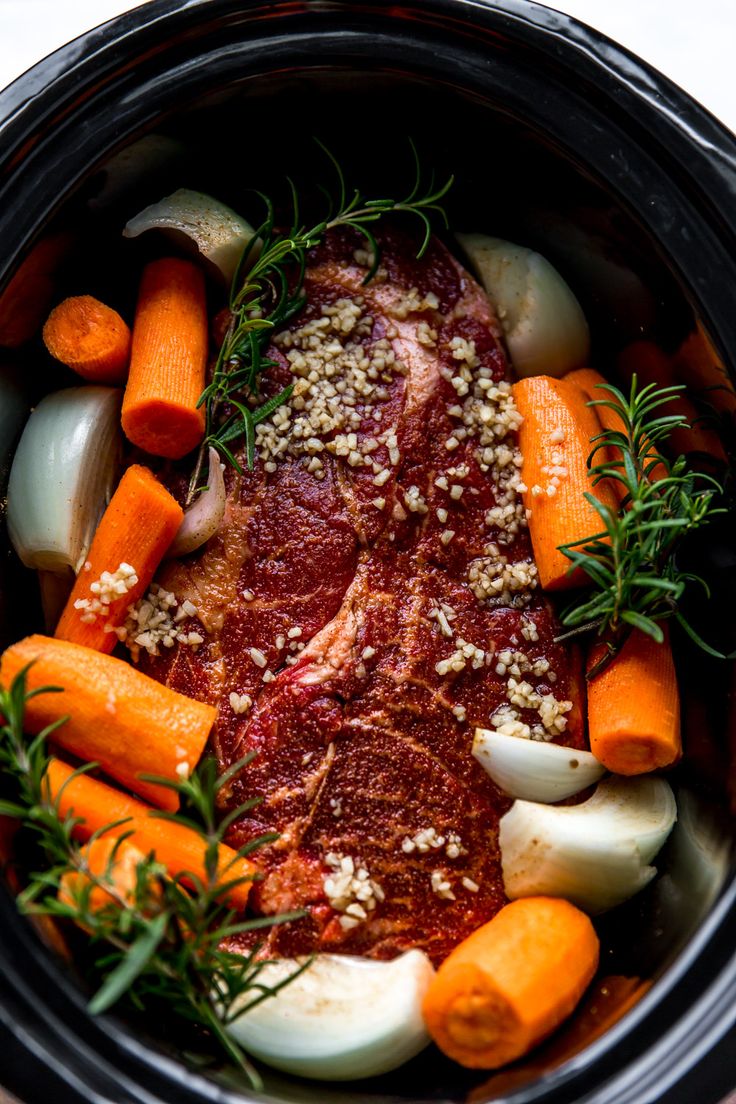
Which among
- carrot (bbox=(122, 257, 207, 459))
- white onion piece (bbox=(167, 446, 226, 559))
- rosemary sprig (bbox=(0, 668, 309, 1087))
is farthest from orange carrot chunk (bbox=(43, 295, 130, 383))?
rosemary sprig (bbox=(0, 668, 309, 1087))

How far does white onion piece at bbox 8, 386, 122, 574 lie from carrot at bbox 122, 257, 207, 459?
86 mm

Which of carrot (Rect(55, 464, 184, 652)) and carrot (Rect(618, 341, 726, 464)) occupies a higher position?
carrot (Rect(618, 341, 726, 464))

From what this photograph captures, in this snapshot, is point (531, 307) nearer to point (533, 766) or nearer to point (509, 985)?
point (533, 766)

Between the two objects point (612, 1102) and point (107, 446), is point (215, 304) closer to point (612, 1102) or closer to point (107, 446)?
point (107, 446)

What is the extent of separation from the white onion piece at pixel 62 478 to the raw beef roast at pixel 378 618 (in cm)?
23

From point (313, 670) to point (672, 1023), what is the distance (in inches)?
36.4

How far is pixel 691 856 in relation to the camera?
193cm

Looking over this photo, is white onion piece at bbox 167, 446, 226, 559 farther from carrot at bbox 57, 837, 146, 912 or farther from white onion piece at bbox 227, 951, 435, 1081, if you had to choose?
white onion piece at bbox 227, 951, 435, 1081

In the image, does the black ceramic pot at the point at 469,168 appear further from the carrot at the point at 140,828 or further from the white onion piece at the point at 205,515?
the white onion piece at the point at 205,515

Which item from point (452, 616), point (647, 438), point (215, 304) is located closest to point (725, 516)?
point (647, 438)

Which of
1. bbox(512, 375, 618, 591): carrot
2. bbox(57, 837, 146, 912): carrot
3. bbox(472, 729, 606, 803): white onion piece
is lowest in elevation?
bbox(57, 837, 146, 912): carrot

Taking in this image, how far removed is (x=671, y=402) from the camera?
6.83 feet

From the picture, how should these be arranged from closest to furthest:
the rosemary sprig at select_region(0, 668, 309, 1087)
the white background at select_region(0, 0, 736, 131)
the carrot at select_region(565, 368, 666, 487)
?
the rosemary sprig at select_region(0, 668, 309, 1087), the carrot at select_region(565, 368, 666, 487), the white background at select_region(0, 0, 736, 131)

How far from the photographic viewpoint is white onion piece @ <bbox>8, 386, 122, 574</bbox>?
1999 mm
